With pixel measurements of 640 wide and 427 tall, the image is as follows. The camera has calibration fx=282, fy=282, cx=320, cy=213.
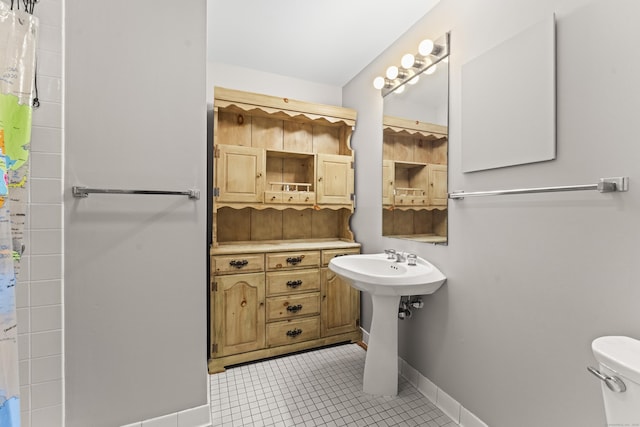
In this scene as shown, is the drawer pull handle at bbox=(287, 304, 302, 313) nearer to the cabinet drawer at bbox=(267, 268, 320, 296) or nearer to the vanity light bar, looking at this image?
the cabinet drawer at bbox=(267, 268, 320, 296)

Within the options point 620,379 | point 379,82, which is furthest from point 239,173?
point 620,379

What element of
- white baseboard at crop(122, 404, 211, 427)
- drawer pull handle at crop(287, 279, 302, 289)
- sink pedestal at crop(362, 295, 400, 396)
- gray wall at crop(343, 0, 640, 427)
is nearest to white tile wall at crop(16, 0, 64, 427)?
white baseboard at crop(122, 404, 211, 427)

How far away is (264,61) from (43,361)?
2401 mm

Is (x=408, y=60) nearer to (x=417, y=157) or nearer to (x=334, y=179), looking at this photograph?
(x=417, y=157)

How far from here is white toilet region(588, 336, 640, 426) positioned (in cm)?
74

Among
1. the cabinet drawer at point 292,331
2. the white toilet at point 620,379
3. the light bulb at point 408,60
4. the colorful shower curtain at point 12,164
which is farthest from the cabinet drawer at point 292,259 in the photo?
the white toilet at point 620,379

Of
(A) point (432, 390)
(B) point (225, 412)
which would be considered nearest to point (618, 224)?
(A) point (432, 390)

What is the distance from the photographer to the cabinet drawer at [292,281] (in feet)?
7.20

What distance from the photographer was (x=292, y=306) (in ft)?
7.42

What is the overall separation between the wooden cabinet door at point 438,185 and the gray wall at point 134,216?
138cm

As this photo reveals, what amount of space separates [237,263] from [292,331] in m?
0.72

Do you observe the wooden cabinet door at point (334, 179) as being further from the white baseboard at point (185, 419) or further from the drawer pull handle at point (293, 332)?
the white baseboard at point (185, 419)

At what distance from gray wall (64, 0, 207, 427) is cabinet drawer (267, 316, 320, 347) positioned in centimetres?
70

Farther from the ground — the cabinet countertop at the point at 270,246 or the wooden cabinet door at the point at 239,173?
the wooden cabinet door at the point at 239,173
